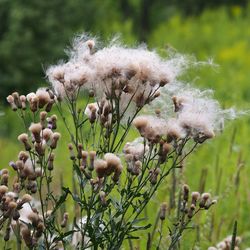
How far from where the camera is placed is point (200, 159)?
5195mm

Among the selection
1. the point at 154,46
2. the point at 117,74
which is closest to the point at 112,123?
the point at 117,74

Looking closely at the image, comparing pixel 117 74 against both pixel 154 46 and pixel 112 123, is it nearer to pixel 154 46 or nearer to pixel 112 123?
pixel 112 123

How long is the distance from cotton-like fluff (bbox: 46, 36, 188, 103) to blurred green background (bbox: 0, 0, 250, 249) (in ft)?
3.73

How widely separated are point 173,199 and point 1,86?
8882 mm

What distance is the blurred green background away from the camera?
4.83m

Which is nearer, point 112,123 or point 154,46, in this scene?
point 112,123

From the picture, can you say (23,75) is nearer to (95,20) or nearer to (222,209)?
(95,20)

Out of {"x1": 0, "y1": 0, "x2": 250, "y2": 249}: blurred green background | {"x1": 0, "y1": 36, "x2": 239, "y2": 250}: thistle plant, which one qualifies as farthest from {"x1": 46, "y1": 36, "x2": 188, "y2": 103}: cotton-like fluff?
{"x1": 0, "y1": 0, "x2": 250, "y2": 249}: blurred green background

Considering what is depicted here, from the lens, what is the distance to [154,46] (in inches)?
262

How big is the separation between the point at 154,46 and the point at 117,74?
4.91 meters

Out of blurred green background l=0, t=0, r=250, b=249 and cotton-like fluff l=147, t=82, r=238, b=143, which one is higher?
blurred green background l=0, t=0, r=250, b=249

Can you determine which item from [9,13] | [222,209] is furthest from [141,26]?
[222,209]

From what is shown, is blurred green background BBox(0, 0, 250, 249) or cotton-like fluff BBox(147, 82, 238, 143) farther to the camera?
blurred green background BBox(0, 0, 250, 249)

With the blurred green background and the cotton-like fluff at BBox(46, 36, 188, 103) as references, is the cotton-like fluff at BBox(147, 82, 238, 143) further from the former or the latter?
the blurred green background
